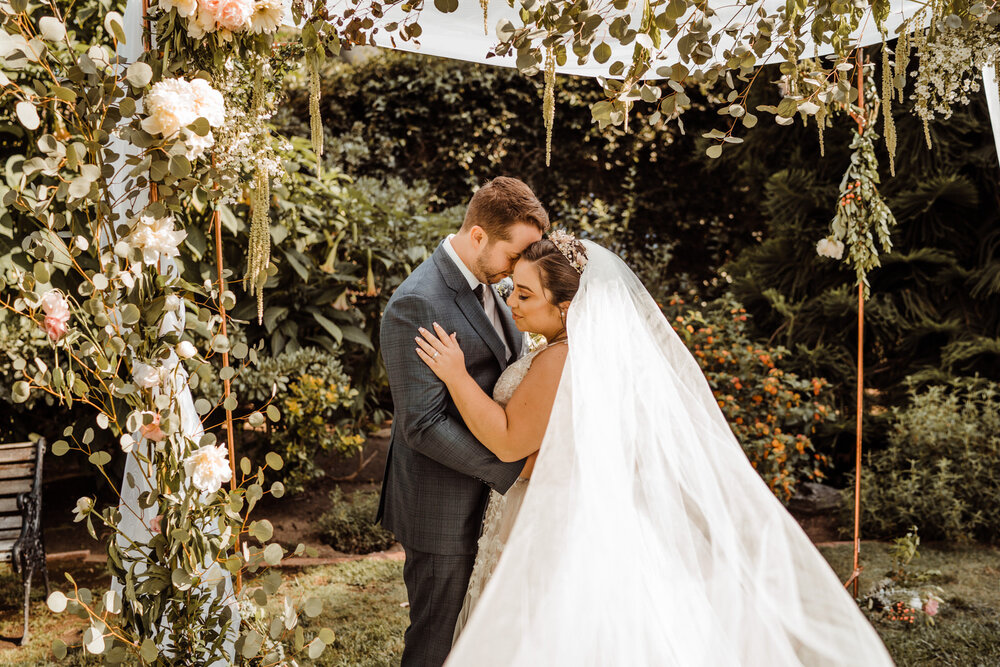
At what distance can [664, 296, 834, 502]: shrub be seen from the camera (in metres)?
4.85

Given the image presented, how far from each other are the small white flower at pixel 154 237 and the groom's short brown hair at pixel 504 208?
0.97 meters

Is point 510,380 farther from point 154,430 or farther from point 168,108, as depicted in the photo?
point 168,108

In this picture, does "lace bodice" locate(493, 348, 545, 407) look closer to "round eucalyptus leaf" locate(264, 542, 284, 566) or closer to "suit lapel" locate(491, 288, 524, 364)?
"suit lapel" locate(491, 288, 524, 364)

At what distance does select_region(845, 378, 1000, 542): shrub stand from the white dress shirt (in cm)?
349

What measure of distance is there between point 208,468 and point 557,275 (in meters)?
1.14

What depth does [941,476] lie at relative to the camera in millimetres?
4824

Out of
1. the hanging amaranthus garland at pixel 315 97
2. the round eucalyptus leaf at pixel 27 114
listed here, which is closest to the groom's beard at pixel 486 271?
the hanging amaranthus garland at pixel 315 97

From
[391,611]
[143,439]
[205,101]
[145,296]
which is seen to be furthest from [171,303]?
[391,611]

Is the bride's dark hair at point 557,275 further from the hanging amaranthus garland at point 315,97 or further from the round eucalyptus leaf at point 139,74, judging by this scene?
the round eucalyptus leaf at point 139,74

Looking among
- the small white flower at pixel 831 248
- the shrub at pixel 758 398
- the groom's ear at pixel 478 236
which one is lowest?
the shrub at pixel 758 398

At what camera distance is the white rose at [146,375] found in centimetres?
169

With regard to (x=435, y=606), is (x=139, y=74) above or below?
above

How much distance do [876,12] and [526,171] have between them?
5673 millimetres

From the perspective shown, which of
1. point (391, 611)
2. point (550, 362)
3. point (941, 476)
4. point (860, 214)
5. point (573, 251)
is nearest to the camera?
point (550, 362)
